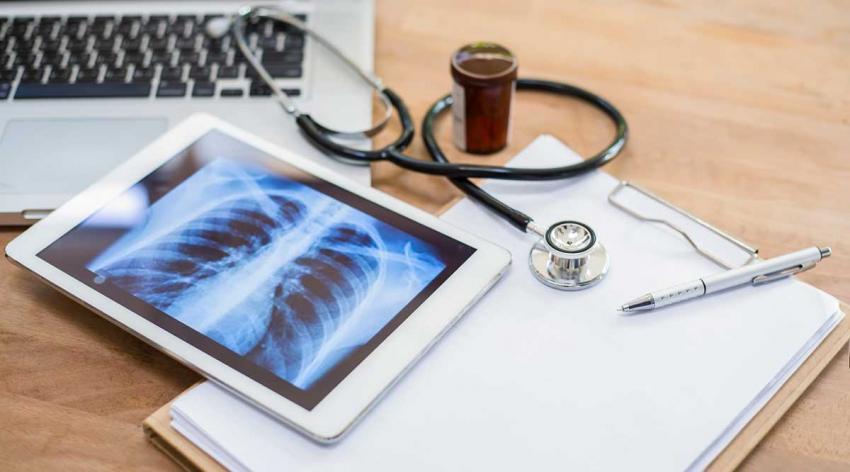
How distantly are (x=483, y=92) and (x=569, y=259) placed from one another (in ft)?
0.63

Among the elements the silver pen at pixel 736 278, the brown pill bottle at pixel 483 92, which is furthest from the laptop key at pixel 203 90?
the silver pen at pixel 736 278

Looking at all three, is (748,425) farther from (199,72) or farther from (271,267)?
(199,72)

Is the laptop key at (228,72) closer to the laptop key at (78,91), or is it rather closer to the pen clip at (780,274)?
the laptop key at (78,91)

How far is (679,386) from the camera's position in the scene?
625mm

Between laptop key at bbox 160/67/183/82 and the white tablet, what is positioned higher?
laptop key at bbox 160/67/183/82

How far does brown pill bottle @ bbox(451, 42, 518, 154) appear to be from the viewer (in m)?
0.80

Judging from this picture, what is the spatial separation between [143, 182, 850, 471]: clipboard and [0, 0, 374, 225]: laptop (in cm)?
26

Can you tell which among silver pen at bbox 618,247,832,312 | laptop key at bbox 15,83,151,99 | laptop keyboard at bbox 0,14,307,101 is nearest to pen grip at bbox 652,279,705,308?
silver pen at bbox 618,247,832,312

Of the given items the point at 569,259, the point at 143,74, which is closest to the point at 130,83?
the point at 143,74

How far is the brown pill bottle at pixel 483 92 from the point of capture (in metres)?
0.80

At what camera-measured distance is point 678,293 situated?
67 cm

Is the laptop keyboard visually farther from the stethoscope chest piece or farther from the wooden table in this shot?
the stethoscope chest piece

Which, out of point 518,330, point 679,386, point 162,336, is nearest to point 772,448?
point 679,386

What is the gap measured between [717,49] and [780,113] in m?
0.12
